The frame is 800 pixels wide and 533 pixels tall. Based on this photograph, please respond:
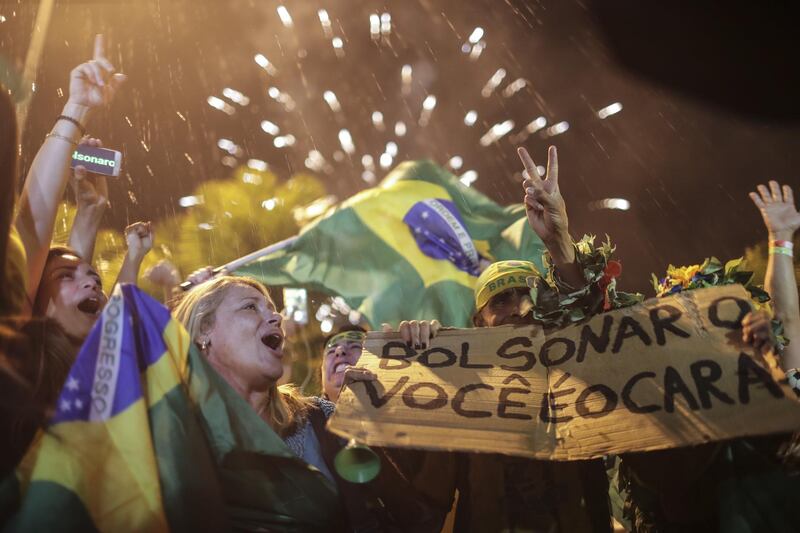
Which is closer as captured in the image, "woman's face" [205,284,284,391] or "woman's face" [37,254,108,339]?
"woman's face" [37,254,108,339]

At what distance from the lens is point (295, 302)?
7.46 meters

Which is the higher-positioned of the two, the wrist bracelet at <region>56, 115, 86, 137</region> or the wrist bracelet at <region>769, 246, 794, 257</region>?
the wrist bracelet at <region>769, 246, 794, 257</region>

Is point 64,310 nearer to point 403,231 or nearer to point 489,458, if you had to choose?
point 489,458

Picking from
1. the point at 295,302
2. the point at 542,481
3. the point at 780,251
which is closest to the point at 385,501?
the point at 542,481

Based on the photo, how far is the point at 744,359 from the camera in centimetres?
220

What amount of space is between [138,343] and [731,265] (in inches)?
105

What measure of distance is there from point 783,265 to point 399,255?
3.92m

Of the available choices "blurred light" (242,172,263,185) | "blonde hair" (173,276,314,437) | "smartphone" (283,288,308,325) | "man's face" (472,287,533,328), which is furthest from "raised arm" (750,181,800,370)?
"blurred light" (242,172,263,185)

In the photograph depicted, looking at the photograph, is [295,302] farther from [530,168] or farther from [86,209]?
[530,168]

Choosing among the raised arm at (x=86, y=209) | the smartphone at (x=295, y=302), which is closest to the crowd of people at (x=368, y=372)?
the raised arm at (x=86, y=209)

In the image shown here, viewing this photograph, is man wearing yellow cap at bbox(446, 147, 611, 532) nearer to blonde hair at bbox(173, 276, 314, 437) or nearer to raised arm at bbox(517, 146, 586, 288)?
raised arm at bbox(517, 146, 586, 288)

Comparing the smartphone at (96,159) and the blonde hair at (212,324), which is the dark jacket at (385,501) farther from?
the smartphone at (96,159)

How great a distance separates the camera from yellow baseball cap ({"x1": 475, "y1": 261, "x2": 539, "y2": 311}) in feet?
9.97

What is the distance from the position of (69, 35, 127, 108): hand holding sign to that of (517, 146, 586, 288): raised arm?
2047mm
